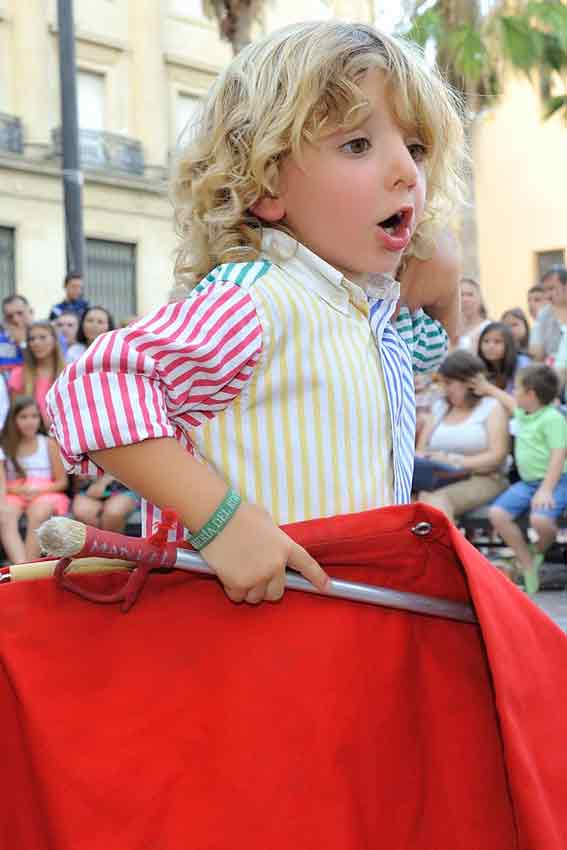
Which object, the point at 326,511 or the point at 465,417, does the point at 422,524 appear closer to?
the point at 326,511

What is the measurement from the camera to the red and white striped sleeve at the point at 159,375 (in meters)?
1.39

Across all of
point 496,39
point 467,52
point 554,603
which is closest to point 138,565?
point 554,603

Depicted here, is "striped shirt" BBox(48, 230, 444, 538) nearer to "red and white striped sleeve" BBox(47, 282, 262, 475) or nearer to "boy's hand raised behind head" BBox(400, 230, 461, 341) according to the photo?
"red and white striped sleeve" BBox(47, 282, 262, 475)

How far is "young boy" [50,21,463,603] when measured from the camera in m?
1.41

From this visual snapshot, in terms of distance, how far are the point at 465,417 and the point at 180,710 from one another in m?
6.57

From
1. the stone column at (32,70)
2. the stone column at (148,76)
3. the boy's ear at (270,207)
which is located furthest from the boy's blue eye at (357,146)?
the stone column at (148,76)

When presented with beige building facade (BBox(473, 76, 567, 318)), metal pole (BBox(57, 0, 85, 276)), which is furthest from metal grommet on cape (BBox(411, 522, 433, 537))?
beige building facade (BBox(473, 76, 567, 318))

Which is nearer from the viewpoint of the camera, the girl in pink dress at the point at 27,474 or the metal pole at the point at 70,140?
the girl in pink dress at the point at 27,474

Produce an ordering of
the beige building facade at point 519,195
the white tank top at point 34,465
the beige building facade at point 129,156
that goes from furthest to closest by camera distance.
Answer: the beige building facade at point 519,195, the beige building facade at point 129,156, the white tank top at point 34,465

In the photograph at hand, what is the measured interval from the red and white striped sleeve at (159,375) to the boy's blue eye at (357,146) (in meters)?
0.23

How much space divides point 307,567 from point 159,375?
0.27 meters

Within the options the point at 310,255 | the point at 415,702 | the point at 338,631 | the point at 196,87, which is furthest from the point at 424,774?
the point at 196,87

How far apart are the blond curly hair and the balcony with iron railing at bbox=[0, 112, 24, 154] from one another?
2314 centimetres

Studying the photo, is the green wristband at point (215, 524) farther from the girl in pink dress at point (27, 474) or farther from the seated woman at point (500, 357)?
the seated woman at point (500, 357)
